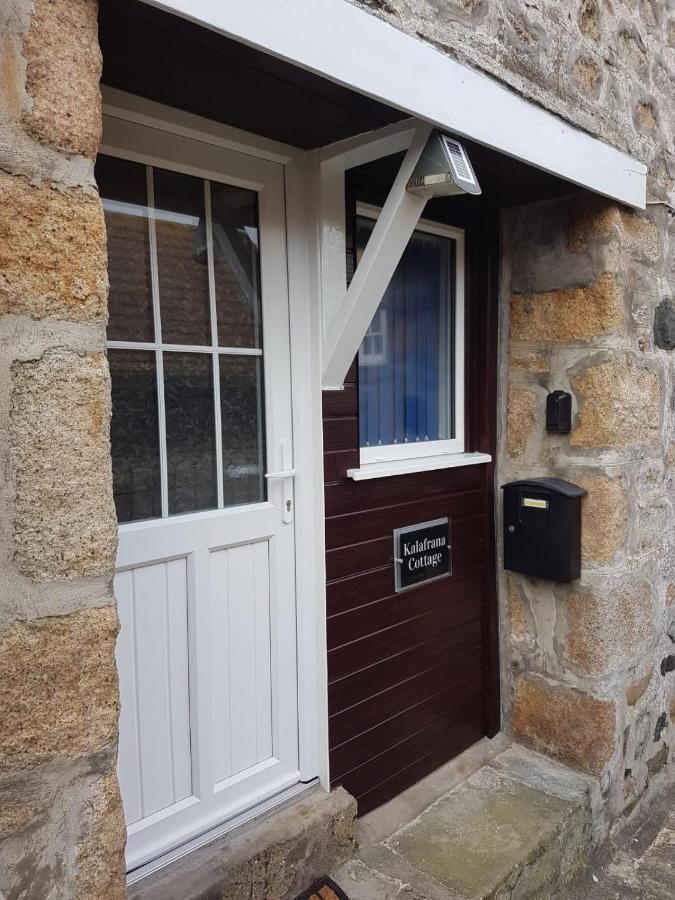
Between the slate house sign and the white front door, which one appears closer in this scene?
the white front door

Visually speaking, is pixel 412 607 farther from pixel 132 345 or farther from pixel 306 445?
pixel 132 345

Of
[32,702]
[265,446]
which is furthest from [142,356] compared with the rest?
[32,702]

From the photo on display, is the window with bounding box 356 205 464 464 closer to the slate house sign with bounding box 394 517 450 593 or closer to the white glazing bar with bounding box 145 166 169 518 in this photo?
the slate house sign with bounding box 394 517 450 593

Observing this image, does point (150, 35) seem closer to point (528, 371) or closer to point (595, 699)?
point (528, 371)

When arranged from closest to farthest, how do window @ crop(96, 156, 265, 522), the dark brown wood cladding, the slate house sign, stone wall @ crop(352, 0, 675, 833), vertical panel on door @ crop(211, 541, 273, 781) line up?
window @ crop(96, 156, 265, 522) → vertical panel on door @ crop(211, 541, 273, 781) → the dark brown wood cladding → the slate house sign → stone wall @ crop(352, 0, 675, 833)

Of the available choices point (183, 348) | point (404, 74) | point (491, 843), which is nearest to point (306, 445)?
point (183, 348)

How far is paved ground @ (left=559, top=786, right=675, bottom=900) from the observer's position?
2596 mm

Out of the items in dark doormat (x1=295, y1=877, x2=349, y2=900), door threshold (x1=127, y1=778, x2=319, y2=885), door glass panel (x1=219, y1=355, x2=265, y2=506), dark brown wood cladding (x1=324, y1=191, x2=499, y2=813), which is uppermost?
door glass panel (x1=219, y1=355, x2=265, y2=506)

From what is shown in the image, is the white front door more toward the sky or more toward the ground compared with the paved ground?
more toward the sky

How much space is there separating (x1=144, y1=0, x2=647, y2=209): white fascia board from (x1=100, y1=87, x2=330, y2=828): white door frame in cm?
49

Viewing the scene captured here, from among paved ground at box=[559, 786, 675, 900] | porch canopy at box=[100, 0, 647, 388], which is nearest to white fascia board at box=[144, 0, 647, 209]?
porch canopy at box=[100, 0, 647, 388]

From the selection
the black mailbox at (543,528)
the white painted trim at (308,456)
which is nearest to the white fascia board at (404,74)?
the white painted trim at (308,456)

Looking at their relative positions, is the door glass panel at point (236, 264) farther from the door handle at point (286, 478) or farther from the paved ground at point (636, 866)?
the paved ground at point (636, 866)

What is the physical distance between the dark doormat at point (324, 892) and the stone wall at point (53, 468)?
3.50 ft
